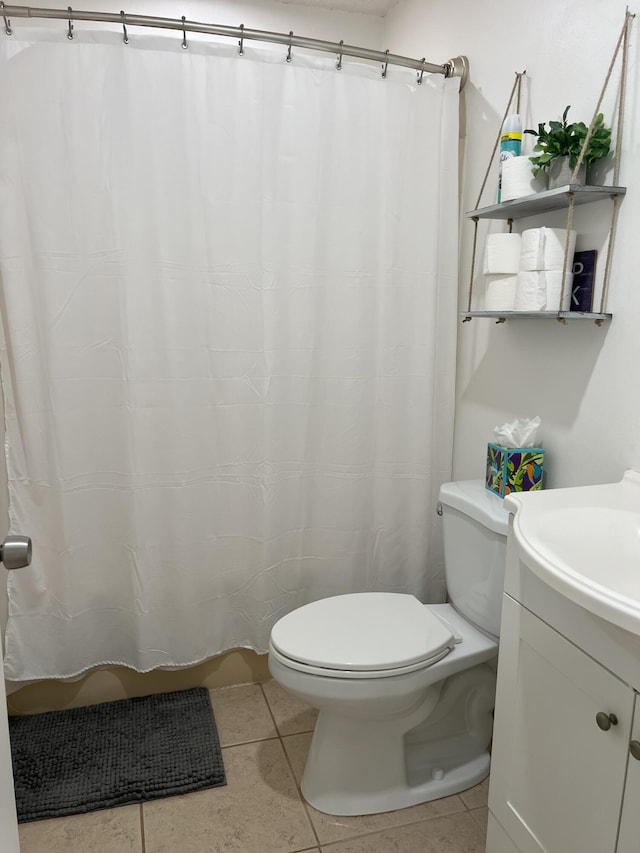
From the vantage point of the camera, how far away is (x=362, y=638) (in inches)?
62.1

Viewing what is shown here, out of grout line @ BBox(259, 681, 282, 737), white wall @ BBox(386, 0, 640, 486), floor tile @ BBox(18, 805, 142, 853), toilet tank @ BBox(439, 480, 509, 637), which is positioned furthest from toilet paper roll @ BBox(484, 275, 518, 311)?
floor tile @ BBox(18, 805, 142, 853)

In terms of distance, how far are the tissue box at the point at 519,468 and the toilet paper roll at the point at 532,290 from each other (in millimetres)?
366

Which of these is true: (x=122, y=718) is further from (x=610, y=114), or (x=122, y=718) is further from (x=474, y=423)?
(x=610, y=114)

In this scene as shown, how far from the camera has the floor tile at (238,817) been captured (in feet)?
5.01

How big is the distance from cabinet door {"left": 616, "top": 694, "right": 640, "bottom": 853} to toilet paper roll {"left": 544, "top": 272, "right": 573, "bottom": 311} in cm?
89

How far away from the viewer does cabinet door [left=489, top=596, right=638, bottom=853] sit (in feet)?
3.24

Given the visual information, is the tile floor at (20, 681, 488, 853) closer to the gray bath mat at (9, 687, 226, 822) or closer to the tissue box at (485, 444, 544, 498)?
the gray bath mat at (9, 687, 226, 822)

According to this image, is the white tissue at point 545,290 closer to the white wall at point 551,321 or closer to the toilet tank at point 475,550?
the white wall at point 551,321

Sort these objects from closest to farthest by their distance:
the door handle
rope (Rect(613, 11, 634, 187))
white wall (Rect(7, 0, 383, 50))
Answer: the door handle
rope (Rect(613, 11, 634, 187))
white wall (Rect(7, 0, 383, 50))

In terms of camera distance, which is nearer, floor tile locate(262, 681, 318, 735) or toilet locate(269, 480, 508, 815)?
toilet locate(269, 480, 508, 815)

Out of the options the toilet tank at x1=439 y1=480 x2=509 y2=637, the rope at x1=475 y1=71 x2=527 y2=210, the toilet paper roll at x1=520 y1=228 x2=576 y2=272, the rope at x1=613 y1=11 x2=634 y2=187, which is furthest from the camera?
the rope at x1=475 y1=71 x2=527 y2=210

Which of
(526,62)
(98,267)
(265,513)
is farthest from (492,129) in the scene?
(265,513)

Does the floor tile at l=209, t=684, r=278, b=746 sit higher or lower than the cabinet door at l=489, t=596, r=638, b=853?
lower

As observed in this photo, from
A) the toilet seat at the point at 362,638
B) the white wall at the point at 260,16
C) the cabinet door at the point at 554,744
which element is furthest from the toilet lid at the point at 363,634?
the white wall at the point at 260,16
